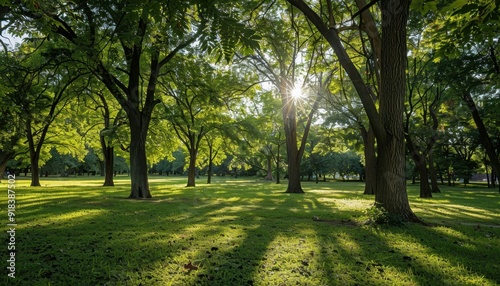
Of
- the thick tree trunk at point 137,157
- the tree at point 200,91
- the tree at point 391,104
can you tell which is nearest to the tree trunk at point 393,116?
the tree at point 391,104

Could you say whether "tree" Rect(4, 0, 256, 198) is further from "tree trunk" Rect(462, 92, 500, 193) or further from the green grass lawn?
"tree trunk" Rect(462, 92, 500, 193)

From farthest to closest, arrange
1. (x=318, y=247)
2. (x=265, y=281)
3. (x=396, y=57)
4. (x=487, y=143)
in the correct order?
(x=487, y=143)
(x=396, y=57)
(x=318, y=247)
(x=265, y=281)

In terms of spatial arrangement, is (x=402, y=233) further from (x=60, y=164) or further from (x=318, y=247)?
(x=60, y=164)

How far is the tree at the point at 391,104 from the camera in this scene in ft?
24.1

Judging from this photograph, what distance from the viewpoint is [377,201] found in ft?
25.1

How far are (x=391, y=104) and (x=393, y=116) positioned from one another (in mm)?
323

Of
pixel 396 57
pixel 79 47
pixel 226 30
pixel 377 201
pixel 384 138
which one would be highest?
pixel 79 47

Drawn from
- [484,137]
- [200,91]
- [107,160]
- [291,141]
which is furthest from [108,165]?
[484,137]

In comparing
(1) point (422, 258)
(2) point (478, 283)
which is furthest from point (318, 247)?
(2) point (478, 283)

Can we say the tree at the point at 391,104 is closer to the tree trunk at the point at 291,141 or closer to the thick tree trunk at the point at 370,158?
the thick tree trunk at the point at 370,158

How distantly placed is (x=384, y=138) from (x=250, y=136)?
57.9 ft

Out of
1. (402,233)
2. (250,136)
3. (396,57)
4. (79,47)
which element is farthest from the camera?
(250,136)

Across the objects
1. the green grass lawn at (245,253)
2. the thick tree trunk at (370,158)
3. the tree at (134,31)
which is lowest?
the green grass lawn at (245,253)

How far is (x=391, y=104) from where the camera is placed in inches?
298
